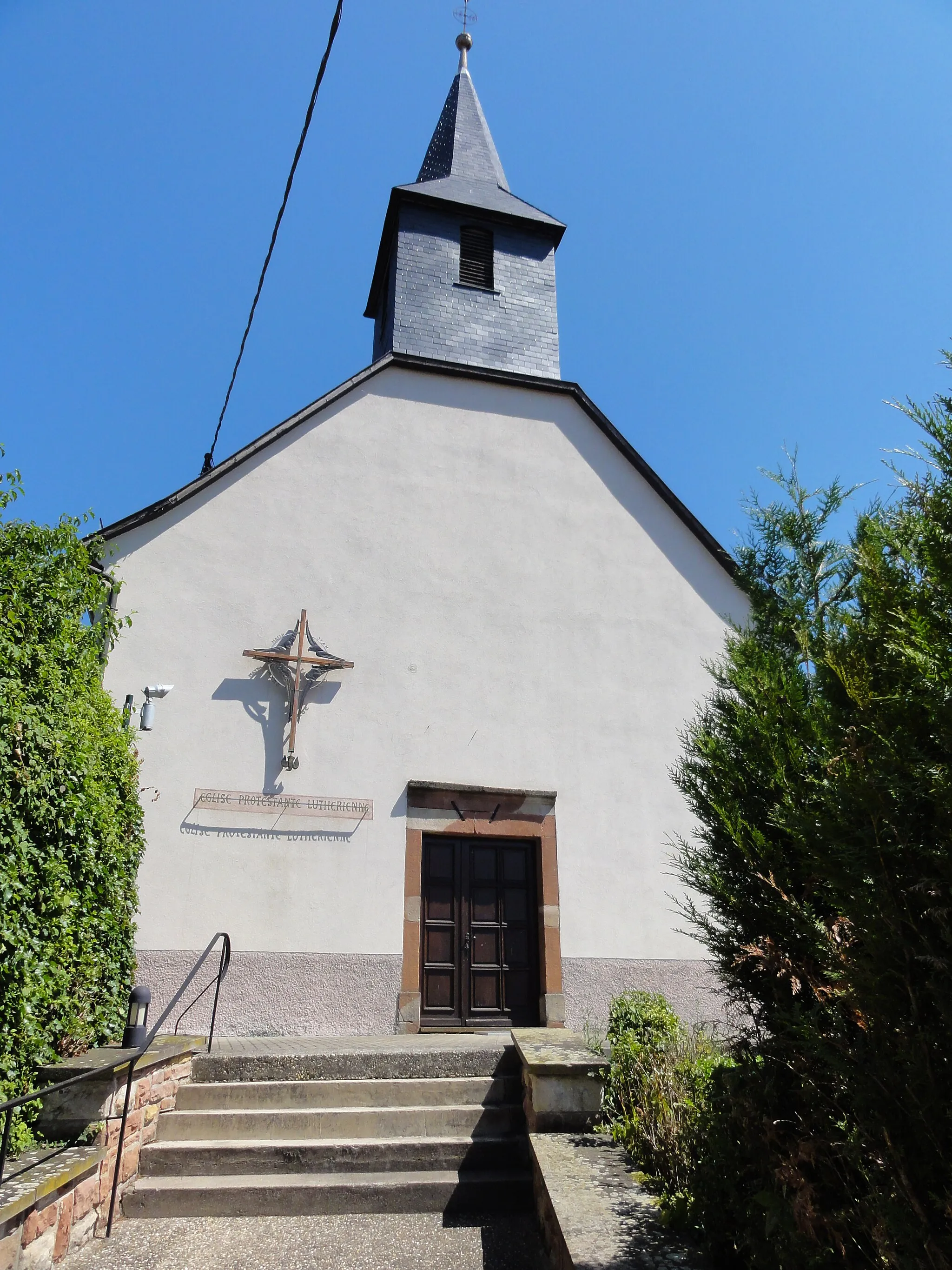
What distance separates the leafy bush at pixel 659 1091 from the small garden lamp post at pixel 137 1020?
2677 mm

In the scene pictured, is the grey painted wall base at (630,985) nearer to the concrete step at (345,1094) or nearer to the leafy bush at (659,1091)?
the leafy bush at (659,1091)

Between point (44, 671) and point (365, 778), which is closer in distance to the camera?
point (44, 671)

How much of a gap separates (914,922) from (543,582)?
6.82m

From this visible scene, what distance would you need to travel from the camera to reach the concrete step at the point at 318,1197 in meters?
4.57

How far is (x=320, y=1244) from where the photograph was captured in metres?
4.23

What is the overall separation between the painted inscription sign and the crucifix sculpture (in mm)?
301

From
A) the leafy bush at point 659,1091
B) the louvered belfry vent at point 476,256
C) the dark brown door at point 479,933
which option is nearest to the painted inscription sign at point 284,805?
the dark brown door at point 479,933

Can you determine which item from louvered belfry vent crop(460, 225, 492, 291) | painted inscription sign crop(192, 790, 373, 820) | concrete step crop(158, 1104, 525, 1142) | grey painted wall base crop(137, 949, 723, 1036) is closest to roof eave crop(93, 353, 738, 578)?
louvered belfry vent crop(460, 225, 492, 291)

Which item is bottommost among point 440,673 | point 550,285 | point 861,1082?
point 861,1082

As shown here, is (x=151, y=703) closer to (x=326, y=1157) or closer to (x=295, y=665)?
(x=295, y=665)

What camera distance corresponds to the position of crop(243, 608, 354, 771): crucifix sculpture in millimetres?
7641

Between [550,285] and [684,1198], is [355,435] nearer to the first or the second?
[550,285]

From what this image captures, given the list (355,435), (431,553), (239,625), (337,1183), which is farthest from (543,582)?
(337,1183)

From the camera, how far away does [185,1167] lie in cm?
482
